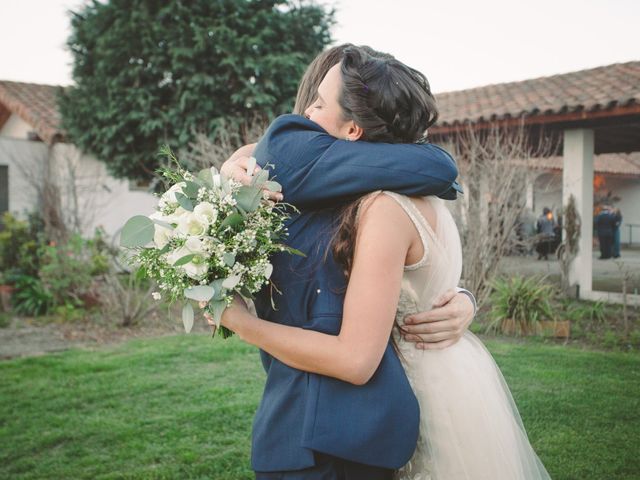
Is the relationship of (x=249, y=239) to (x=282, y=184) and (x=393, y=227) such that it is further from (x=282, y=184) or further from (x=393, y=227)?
(x=393, y=227)

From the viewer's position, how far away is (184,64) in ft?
41.2

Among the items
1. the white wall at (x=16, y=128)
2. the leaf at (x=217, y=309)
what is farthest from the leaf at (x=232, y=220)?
the white wall at (x=16, y=128)

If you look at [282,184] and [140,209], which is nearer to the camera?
[282,184]

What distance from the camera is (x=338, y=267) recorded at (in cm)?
167

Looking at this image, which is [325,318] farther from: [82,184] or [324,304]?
[82,184]

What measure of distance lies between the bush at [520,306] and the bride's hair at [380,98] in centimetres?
673

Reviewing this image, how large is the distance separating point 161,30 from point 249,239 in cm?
1249

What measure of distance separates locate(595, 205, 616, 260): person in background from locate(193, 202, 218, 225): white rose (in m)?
16.4

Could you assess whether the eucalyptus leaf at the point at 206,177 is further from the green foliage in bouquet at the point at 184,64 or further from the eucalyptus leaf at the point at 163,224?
the green foliage in bouquet at the point at 184,64

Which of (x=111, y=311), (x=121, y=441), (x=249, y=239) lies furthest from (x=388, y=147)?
(x=111, y=311)

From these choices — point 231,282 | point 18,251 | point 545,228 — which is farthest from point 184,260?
point 545,228

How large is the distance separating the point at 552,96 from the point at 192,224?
474 inches

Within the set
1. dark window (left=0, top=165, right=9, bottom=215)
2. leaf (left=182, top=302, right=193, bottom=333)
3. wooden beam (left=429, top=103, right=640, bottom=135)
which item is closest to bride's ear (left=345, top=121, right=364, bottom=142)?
leaf (left=182, top=302, right=193, bottom=333)

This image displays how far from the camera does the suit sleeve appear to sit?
1.59 m
